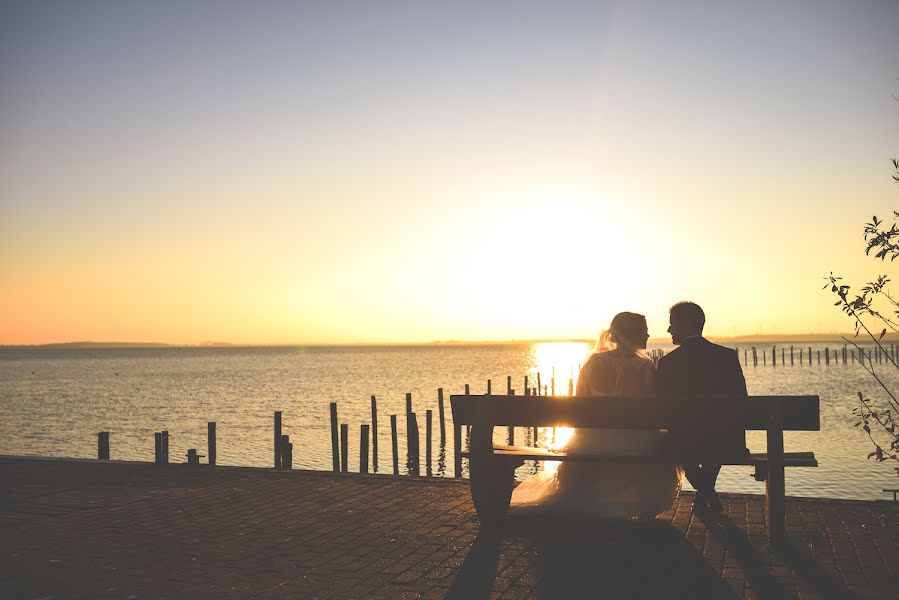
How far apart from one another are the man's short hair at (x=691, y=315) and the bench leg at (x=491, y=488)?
2.18 metres

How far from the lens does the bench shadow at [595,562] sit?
5.08 metres

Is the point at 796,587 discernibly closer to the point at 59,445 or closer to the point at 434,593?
the point at 434,593

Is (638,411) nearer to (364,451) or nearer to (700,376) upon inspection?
(700,376)

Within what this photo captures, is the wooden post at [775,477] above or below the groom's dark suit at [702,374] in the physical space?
below

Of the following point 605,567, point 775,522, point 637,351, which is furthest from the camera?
point 637,351

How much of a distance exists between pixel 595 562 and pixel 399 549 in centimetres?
157

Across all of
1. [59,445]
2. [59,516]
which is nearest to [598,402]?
[59,516]

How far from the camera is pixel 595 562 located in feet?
18.8

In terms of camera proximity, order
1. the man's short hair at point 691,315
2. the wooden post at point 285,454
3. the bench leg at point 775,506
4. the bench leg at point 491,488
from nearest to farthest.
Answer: the bench leg at point 775,506, the bench leg at point 491,488, the man's short hair at point 691,315, the wooden post at point 285,454

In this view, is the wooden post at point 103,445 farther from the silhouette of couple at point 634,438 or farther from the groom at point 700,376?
the groom at point 700,376

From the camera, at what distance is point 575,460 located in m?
7.14

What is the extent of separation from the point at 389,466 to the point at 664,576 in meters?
19.9

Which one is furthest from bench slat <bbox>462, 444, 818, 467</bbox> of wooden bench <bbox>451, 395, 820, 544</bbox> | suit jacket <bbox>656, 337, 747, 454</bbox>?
suit jacket <bbox>656, 337, 747, 454</bbox>

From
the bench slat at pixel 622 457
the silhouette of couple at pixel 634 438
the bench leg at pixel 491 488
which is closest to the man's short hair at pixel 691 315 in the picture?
the silhouette of couple at pixel 634 438
